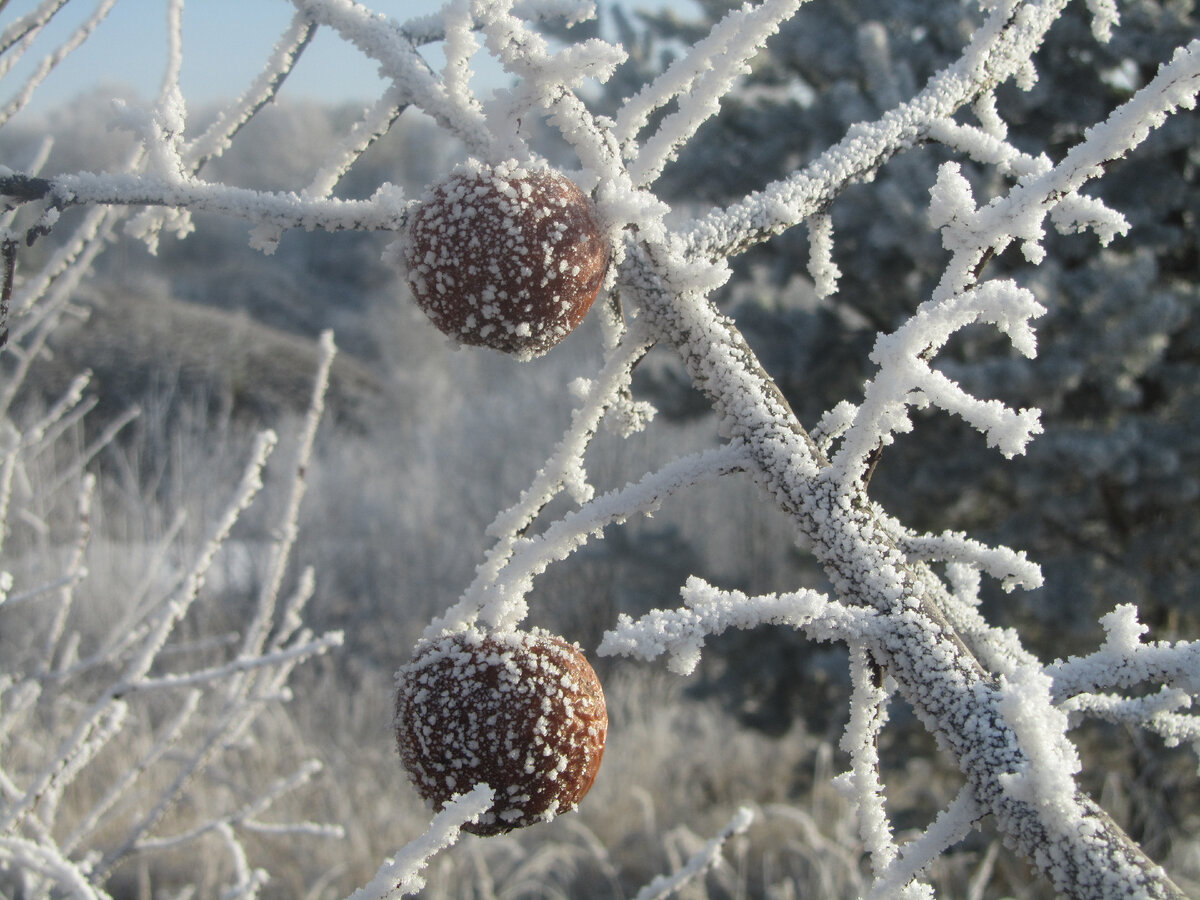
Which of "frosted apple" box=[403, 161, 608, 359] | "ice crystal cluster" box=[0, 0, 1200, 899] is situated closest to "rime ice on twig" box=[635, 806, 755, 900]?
"ice crystal cluster" box=[0, 0, 1200, 899]

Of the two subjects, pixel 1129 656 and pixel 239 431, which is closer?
pixel 1129 656

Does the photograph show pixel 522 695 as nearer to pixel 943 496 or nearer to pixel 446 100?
pixel 446 100

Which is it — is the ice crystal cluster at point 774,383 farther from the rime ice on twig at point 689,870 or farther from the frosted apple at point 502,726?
the rime ice on twig at point 689,870

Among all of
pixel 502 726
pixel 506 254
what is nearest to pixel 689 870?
pixel 502 726

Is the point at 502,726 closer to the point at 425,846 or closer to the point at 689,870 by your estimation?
the point at 425,846

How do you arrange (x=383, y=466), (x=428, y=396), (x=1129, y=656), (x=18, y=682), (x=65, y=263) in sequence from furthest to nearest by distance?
1. (x=428, y=396)
2. (x=383, y=466)
3. (x=18, y=682)
4. (x=65, y=263)
5. (x=1129, y=656)

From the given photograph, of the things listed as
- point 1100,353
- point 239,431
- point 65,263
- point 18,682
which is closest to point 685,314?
point 65,263

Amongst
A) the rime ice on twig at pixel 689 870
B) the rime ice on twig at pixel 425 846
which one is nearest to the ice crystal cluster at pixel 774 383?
the rime ice on twig at pixel 425 846
